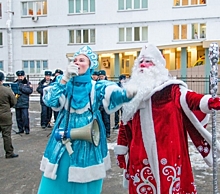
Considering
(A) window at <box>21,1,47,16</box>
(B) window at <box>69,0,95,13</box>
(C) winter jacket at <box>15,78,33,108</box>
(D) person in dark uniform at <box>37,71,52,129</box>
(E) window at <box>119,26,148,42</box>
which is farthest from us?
(A) window at <box>21,1,47,16</box>

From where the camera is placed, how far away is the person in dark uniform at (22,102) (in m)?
8.87

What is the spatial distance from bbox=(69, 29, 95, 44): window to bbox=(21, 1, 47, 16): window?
302 cm

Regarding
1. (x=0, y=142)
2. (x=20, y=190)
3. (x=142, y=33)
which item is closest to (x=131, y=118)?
(x=20, y=190)

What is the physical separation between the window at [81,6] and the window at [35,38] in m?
2.95

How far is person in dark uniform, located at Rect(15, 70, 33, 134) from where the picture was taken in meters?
8.87

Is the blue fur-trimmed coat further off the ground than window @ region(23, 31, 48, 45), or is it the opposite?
window @ region(23, 31, 48, 45)

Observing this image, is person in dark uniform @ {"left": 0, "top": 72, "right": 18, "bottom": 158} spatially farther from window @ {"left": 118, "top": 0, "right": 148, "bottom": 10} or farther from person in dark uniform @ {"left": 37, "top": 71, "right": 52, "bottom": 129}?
window @ {"left": 118, "top": 0, "right": 148, "bottom": 10}

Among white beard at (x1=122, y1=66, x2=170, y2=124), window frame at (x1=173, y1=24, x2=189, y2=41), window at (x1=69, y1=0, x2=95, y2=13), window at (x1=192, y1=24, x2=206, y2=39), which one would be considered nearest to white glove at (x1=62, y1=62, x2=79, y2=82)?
white beard at (x1=122, y1=66, x2=170, y2=124)

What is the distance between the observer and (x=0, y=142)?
7.92m

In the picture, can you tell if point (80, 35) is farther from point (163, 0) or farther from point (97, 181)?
point (97, 181)

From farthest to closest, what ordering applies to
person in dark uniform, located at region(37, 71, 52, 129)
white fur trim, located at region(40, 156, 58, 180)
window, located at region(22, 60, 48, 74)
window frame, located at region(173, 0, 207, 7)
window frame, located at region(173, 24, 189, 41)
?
1. window, located at region(22, 60, 48, 74)
2. window frame, located at region(173, 24, 189, 41)
3. window frame, located at region(173, 0, 207, 7)
4. person in dark uniform, located at region(37, 71, 52, 129)
5. white fur trim, located at region(40, 156, 58, 180)

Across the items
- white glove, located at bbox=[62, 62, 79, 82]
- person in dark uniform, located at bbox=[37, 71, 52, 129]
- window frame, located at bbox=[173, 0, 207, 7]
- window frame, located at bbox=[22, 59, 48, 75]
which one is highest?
window frame, located at bbox=[173, 0, 207, 7]

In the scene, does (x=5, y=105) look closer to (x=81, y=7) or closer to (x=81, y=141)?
(x=81, y=141)

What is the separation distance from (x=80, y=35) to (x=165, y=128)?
23612mm
